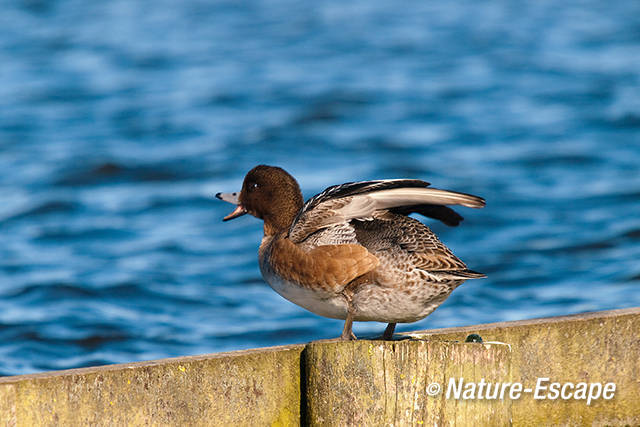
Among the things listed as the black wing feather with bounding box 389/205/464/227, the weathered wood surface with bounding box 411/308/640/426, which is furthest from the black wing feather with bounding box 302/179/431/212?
the weathered wood surface with bounding box 411/308/640/426

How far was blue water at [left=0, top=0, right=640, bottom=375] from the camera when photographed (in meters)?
9.04

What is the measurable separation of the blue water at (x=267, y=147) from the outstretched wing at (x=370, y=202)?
11.1 feet

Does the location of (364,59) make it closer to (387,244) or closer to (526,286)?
(526,286)

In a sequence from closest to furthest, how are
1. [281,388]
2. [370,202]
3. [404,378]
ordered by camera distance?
[404,378]
[281,388]
[370,202]

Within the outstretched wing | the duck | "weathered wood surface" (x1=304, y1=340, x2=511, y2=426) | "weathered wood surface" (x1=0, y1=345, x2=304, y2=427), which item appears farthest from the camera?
the duck

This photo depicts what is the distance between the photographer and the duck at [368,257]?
4.40m

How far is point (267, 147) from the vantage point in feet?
46.6

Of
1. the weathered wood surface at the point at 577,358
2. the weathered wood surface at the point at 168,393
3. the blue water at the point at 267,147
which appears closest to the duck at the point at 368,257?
the weathered wood surface at the point at 577,358

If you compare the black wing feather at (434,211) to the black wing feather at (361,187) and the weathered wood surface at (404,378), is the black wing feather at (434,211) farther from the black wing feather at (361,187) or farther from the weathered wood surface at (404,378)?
the weathered wood surface at (404,378)

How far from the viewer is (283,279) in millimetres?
4656

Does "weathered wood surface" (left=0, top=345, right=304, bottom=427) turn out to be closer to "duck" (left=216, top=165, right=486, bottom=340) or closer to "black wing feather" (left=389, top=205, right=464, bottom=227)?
"duck" (left=216, top=165, right=486, bottom=340)

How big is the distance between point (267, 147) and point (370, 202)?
9844 millimetres

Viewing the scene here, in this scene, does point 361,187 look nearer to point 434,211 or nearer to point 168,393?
point 434,211

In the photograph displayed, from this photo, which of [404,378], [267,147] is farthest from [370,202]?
[267,147]
